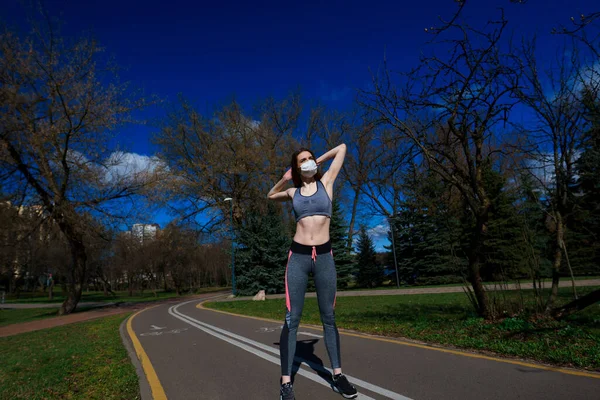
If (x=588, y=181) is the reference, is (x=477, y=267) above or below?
below

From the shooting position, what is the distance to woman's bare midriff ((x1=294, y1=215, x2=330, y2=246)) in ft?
11.3

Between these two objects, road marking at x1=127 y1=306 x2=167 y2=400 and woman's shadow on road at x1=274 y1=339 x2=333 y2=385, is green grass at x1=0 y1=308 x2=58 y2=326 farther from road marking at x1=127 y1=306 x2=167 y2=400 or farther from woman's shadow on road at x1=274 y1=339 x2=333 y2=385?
woman's shadow on road at x1=274 y1=339 x2=333 y2=385

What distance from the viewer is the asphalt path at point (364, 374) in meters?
3.29

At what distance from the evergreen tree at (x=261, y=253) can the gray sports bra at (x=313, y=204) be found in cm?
2395

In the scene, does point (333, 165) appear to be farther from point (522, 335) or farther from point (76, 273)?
point (76, 273)

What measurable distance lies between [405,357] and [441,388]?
1.29m

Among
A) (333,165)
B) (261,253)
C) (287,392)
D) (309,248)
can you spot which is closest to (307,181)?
(333,165)

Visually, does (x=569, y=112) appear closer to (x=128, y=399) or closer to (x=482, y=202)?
(x=482, y=202)

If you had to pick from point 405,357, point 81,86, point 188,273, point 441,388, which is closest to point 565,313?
point 405,357

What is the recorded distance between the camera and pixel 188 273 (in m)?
53.8

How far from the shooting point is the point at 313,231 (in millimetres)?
3465

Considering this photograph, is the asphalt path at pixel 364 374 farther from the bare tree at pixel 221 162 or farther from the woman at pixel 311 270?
the bare tree at pixel 221 162

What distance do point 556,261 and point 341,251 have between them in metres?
25.6

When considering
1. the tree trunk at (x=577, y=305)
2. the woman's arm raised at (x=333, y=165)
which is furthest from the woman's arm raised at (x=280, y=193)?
the tree trunk at (x=577, y=305)
